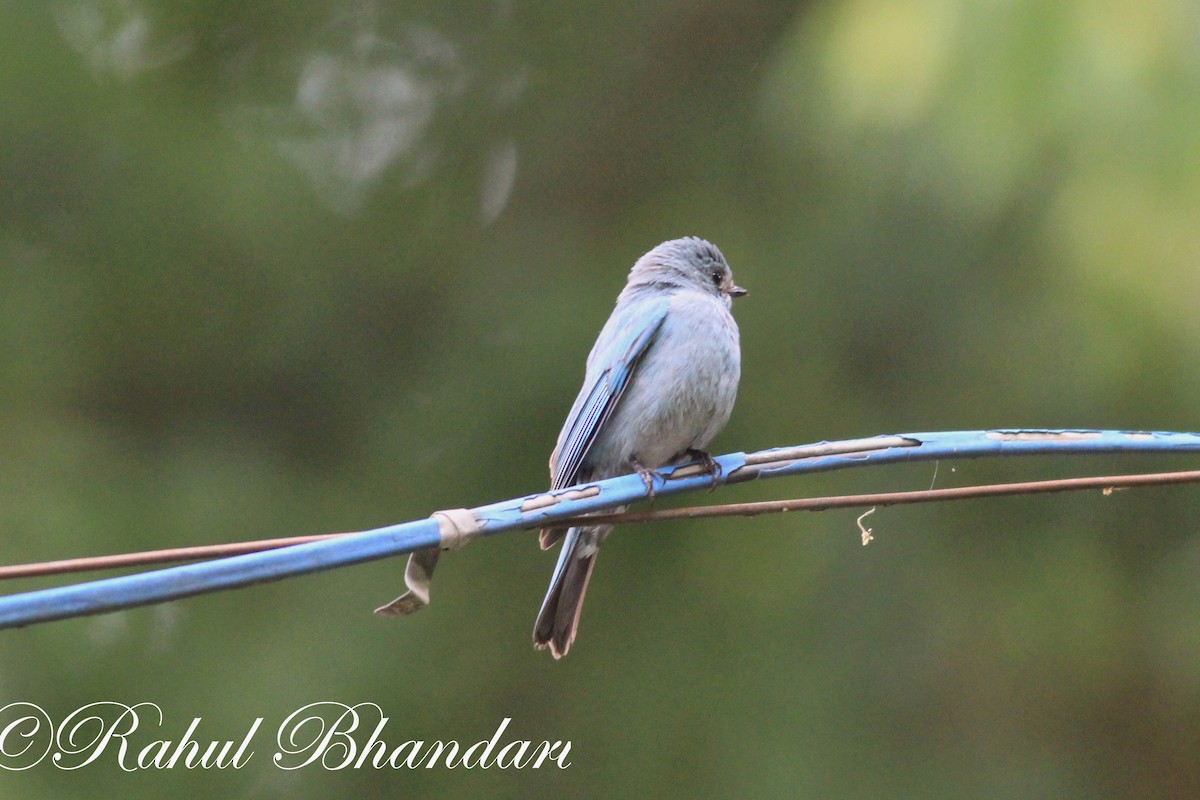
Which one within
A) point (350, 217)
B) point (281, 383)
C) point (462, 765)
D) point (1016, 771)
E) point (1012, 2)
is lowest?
point (1016, 771)

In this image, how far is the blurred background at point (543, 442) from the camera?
6.60 meters

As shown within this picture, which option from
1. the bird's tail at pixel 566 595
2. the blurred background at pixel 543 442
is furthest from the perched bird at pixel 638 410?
the blurred background at pixel 543 442

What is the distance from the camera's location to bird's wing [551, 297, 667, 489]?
15.5ft

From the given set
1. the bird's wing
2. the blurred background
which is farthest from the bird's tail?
the blurred background

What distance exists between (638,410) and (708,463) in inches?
22.2

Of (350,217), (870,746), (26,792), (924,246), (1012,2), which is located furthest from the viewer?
(350,217)

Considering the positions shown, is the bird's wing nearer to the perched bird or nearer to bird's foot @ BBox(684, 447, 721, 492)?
the perched bird

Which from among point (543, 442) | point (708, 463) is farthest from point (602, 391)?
point (543, 442)

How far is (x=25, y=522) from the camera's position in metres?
6.48

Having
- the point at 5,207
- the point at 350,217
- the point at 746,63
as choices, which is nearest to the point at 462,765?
the point at 350,217

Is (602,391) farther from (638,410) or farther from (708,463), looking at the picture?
(708,463)

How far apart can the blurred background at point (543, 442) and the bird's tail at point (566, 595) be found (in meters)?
2.10

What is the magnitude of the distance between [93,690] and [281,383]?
212cm

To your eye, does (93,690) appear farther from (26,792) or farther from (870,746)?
(870,746)
